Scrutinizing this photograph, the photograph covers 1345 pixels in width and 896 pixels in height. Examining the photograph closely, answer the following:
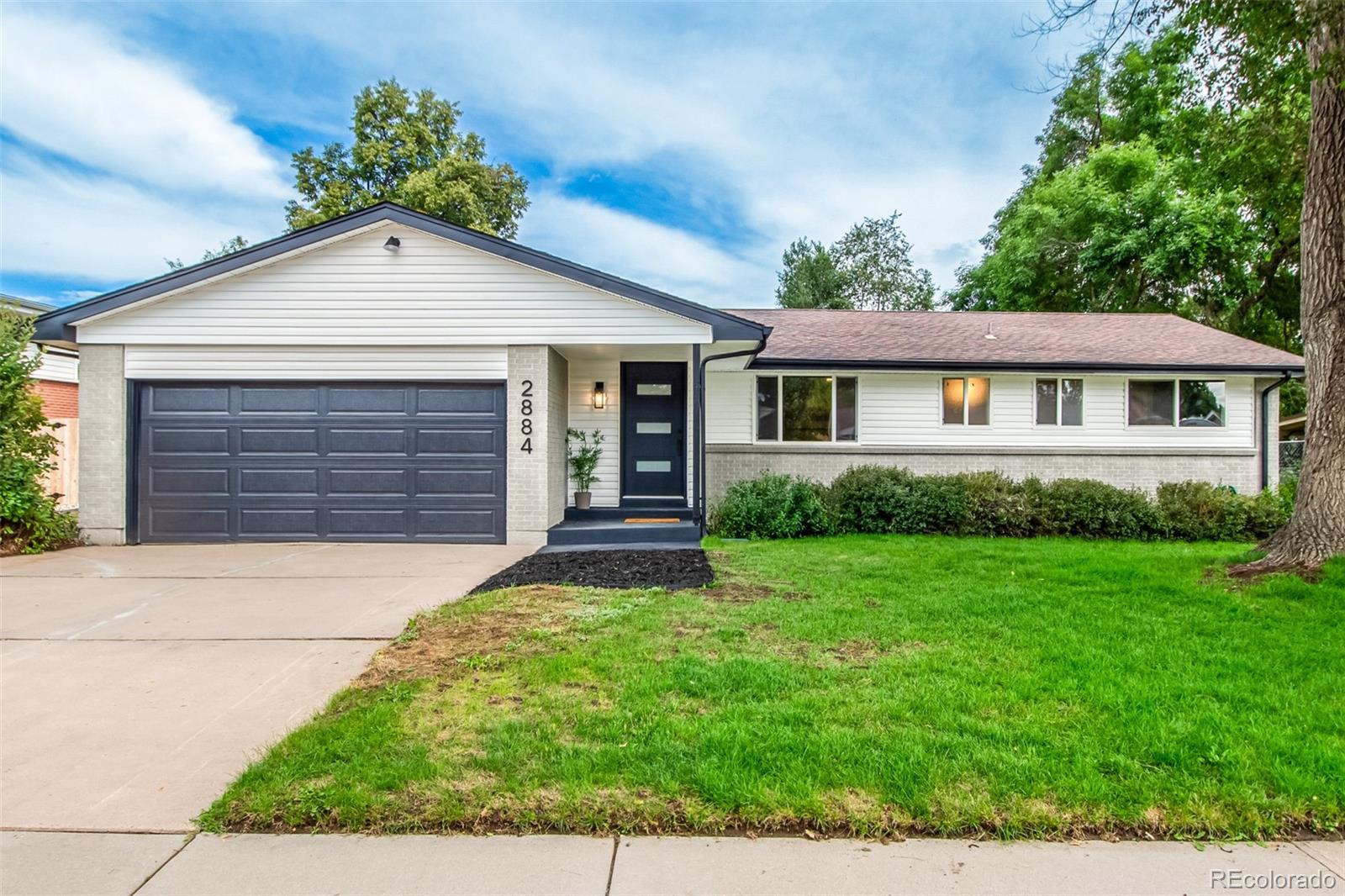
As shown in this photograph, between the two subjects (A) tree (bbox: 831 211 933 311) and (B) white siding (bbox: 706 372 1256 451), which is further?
(A) tree (bbox: 831 211 933 311)

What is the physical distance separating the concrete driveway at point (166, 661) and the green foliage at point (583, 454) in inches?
122

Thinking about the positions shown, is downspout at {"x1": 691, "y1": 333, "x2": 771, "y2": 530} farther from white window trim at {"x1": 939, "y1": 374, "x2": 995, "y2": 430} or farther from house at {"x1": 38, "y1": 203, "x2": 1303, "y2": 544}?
white window trim at {"x1": 939, "y1": 374, "x2": 995, "y2": 430}

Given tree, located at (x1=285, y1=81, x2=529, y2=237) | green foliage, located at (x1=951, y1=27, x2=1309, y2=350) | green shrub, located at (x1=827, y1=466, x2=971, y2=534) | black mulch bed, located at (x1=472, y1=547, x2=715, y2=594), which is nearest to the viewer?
black mulch bed, located at (x1=472, y1=547, x2=715, y2=594)

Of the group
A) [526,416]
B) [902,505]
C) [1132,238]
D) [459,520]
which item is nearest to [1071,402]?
[902,505]

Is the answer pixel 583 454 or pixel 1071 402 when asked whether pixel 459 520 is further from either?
pixel 1071 402

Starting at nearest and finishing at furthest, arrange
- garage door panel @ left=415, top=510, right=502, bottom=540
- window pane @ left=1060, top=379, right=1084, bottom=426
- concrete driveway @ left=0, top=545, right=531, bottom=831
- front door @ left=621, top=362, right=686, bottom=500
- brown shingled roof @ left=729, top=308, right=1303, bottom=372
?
concrete driveway @ left=0, top=545, right=531, bottom=831 → garage door panel @ left=415, top=510, right=502, bottom=540 → front door @ left=621, top=362, right=686, bottom=500 → brown shingled roof @ left=729, top=308, right=1303, bottom=372 → window pane @ left=1060, top=379, right=1084, bottom=426

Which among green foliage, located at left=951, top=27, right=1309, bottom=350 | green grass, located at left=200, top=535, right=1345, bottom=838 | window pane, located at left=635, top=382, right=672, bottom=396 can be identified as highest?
green foliage, located at left=951, top=27, right=1309, bottom=350

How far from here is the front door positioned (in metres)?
11.2

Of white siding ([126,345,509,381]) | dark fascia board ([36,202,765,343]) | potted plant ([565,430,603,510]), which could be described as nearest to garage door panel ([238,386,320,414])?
white siding ([126,345,509,381])

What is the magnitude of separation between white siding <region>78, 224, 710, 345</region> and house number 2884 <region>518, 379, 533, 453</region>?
2.27 feet

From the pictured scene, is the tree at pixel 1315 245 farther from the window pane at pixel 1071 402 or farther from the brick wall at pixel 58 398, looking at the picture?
the brick wall at pixel 58 398

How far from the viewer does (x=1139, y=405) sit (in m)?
12.0

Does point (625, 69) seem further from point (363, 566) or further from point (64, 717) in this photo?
point (64, 717)

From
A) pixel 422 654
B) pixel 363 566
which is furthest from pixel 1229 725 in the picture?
pixel 363 566
